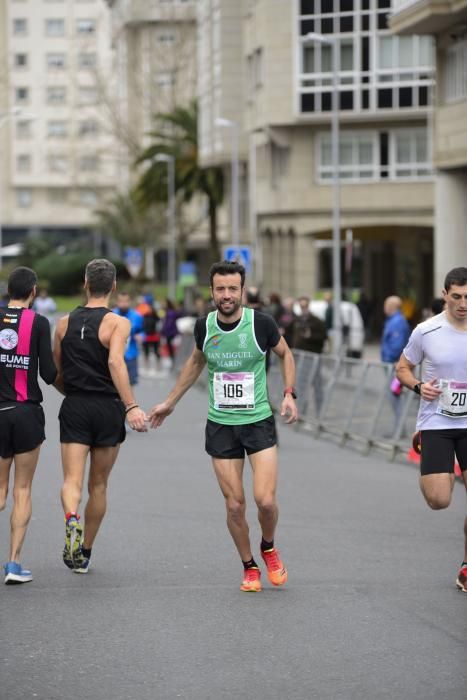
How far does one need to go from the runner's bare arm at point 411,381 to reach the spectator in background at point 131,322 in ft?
31.5

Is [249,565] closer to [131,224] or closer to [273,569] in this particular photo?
[273,569]

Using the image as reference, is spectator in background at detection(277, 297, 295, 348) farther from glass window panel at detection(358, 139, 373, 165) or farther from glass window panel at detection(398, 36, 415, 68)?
glass window panel at detection(358, 139, 373, 165)

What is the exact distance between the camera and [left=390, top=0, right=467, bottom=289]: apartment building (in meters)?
31.9

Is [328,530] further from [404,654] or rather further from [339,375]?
[339,375]

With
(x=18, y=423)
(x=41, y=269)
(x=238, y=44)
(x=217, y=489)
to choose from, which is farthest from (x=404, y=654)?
(x=41, y=269)

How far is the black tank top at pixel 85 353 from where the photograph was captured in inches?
356

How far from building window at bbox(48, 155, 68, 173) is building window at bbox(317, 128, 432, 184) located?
68.5 meters

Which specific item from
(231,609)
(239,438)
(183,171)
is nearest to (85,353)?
(239,438)

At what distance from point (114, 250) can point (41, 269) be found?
31.9 metres

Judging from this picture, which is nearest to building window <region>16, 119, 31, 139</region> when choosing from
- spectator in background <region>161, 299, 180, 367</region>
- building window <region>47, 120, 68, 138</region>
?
building window <region>47, 120, 68, 138</region>

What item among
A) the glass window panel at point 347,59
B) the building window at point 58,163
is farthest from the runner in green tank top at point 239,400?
the building window at point 58,163

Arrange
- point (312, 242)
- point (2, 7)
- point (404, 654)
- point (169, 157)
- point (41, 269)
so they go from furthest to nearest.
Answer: point (2, 7), point (41, 269), point (169, 157), point (312, 242), point (404, 654)

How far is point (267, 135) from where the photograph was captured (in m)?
55.1

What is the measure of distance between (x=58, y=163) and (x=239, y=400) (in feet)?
376
